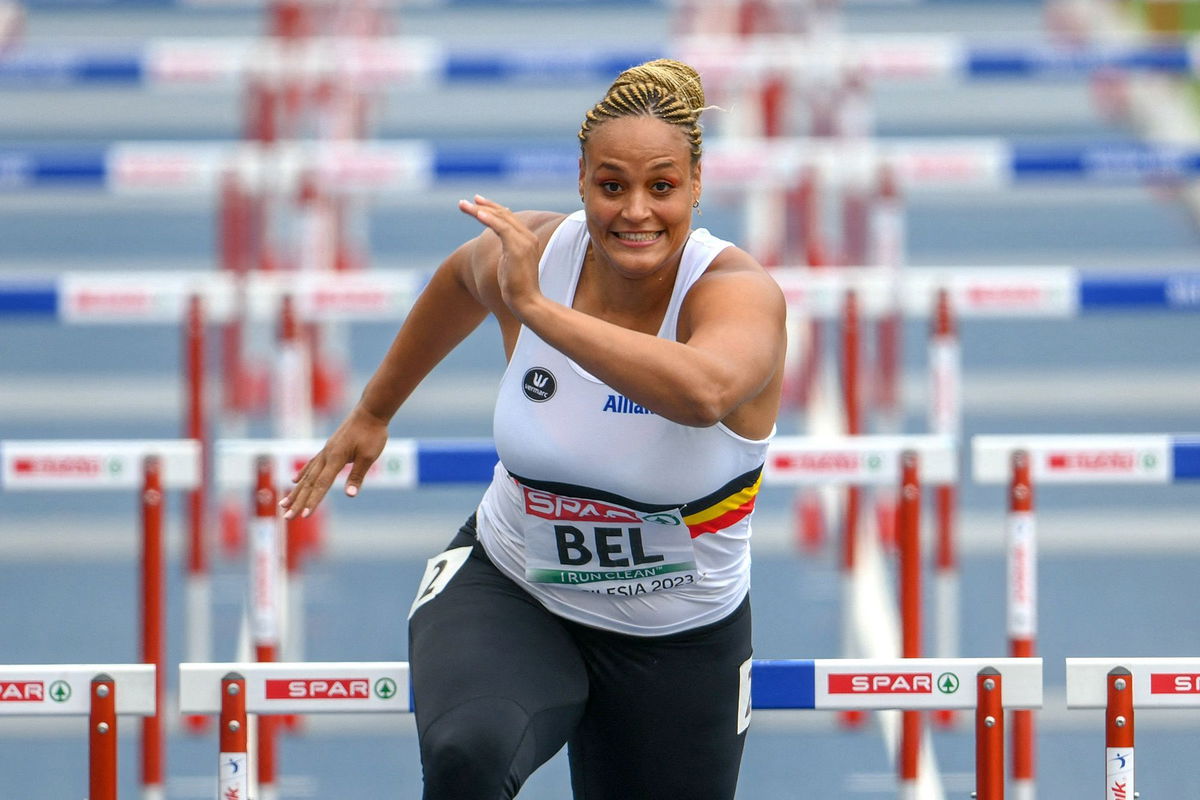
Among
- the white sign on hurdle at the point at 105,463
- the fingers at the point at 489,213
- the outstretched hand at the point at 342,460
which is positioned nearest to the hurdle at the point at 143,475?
the white sign on hurdle at the point at 105,463

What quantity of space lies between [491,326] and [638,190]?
639 centimetres

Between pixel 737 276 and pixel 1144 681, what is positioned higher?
pixel 737 276

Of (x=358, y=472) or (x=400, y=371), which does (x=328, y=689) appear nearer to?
(x=358, y=472)

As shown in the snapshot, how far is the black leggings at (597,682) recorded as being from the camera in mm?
2807

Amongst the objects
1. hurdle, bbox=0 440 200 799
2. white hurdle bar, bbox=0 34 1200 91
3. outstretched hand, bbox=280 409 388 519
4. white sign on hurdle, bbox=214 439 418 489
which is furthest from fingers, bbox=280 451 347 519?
white hurdle bar, bbox=0 34 1200 91

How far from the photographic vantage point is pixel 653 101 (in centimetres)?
278

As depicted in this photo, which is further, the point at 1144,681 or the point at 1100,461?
the point at 1100,461

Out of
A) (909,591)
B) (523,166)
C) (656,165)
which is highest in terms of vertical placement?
(656,165)

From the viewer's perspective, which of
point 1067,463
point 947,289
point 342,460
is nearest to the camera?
point 342,460

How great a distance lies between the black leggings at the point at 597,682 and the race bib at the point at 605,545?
82mm

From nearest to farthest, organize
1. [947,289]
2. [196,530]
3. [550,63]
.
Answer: [196,530] < [947,289] < [550,63]

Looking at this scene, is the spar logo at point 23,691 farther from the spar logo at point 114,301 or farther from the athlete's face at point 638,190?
the spar logo at point 114,301

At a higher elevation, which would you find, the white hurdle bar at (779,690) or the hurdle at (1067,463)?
the hurdle at (1067,463)

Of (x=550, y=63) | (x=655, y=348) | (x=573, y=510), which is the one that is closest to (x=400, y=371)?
(x=573, y=510)
